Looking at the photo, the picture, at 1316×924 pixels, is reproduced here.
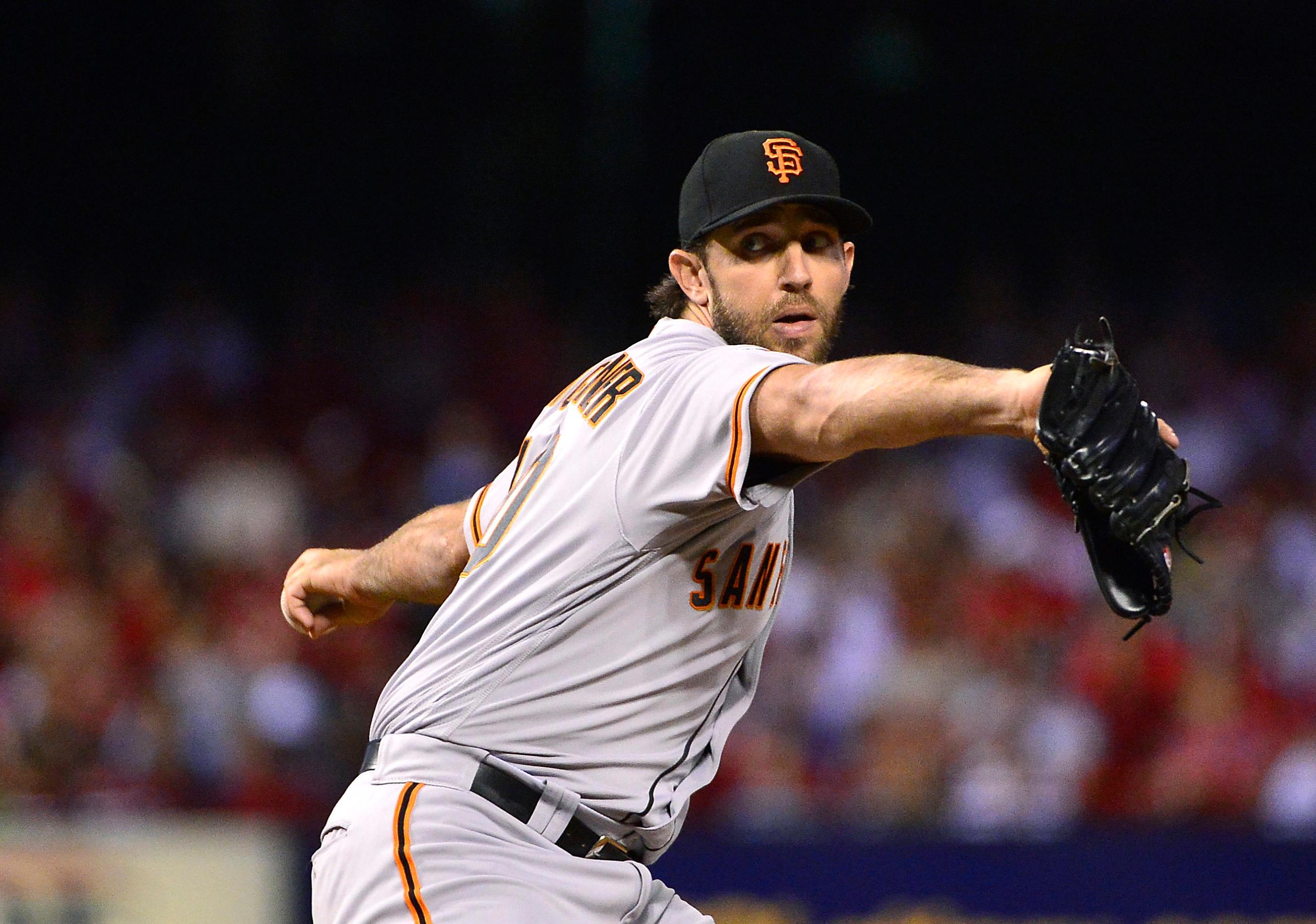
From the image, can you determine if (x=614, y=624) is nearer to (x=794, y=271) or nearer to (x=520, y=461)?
(x=520, y=461)

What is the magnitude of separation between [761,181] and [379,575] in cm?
122

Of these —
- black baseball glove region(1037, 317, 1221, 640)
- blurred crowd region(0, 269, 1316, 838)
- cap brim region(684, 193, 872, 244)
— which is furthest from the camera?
blurred crowd region(0, 269, 1316, 838)

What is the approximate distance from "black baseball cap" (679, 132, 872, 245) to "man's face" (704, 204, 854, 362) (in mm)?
36

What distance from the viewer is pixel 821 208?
3.16 m

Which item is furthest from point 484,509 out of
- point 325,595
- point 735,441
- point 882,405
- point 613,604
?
point 882,405

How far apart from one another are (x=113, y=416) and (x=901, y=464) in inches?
175

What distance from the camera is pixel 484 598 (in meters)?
2.91

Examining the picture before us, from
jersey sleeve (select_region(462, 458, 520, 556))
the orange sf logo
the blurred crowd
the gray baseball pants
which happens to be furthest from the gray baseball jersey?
the blurred crowd

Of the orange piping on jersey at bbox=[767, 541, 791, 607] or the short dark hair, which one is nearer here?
the orange piping on jersey at bbox=[767, 541, 791, 607]

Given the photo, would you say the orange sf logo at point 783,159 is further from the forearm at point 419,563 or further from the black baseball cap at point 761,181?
the forearm at point 419,563

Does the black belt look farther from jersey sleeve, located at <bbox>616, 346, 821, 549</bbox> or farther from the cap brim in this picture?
the cap brim

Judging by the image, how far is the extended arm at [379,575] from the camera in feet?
11.5

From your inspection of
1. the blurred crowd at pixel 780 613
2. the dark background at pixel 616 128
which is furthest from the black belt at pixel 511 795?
the dark background at pixel 616 128

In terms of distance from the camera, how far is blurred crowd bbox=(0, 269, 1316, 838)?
696 centimetres
